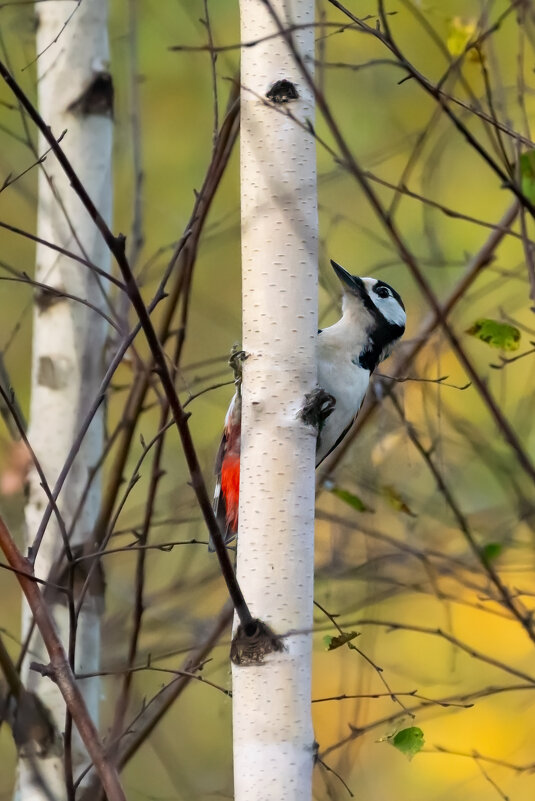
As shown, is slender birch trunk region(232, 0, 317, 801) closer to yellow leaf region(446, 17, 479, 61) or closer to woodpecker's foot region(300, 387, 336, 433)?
woodpecker's foot region(300, 387, 336, 433)

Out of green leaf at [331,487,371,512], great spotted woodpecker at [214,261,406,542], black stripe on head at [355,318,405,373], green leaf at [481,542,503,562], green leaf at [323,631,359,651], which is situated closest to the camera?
green leaf at [323,631,359,651]

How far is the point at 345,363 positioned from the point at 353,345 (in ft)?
0.29

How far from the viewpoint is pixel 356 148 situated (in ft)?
22.9

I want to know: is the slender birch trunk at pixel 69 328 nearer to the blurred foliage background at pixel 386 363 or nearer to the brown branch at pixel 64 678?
the brown branch at pixel 64 678

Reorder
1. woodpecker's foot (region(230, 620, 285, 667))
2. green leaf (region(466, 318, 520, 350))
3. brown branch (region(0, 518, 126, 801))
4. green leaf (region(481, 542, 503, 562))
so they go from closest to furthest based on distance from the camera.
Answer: brown branch (region(0, 518, 126, 801)) → woodpecker's foot (region(230, 620, 285, 667)) → green leaf (region(466, 318, 520, 350)) → green leaf (region(481, 542, 503, 562))

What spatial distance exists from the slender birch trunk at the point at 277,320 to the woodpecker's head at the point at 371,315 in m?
1.43

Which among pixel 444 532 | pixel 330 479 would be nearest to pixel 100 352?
pixel 330 479

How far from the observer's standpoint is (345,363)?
3.36 m

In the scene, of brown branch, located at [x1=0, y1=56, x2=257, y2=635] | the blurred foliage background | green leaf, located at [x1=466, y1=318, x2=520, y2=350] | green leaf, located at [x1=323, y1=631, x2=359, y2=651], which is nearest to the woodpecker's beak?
the blurred foliage background

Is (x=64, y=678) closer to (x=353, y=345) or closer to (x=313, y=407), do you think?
(x=313, y=407)

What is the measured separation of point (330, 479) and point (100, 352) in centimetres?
74

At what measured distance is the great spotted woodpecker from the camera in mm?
3246

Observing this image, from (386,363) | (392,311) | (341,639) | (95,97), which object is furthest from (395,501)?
(386,363)

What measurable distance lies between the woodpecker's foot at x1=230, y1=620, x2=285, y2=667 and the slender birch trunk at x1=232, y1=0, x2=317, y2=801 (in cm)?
5
